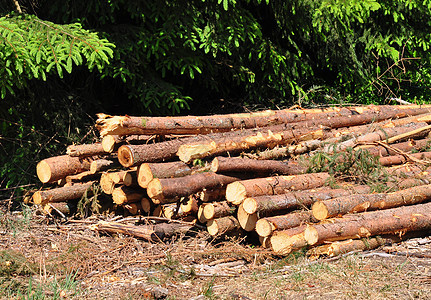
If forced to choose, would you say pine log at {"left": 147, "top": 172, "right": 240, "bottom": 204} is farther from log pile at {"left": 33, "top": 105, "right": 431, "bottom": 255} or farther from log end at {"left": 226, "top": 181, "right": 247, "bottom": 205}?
log end at {"left": 226, "top": 181, "right": 247, "bottom": 205}

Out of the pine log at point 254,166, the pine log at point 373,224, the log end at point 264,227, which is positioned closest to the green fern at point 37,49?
the pine log at point 254,166

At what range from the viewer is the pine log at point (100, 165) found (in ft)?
21.5

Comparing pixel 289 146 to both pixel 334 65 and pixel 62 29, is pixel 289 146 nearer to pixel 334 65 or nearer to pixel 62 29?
pixel 62 29

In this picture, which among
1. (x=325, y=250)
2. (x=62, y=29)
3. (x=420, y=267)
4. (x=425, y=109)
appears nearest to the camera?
(x=420, y=267)

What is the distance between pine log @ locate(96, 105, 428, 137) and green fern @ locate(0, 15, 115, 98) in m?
1.02

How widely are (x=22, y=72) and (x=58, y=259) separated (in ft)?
8.60

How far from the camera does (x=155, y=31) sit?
8.38 metres

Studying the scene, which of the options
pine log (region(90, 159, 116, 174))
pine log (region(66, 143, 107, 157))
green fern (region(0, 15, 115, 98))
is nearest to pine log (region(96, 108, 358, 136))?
pine log (region(66, 143, 107, 157))

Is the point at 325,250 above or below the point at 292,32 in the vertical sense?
below

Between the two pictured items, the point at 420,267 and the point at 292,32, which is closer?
the point at 420,267

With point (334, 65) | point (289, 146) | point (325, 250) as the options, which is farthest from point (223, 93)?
point (325, 250)

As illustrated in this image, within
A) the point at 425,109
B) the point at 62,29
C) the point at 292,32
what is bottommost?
the point at 425,109

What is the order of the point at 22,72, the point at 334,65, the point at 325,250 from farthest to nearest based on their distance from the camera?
the point at 334,65, the point at 22,72, the point at 325,250

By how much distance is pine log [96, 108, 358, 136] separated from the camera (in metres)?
5.86
